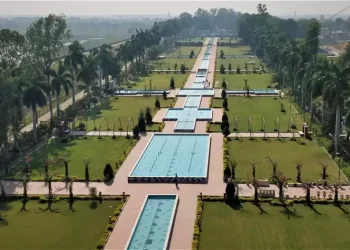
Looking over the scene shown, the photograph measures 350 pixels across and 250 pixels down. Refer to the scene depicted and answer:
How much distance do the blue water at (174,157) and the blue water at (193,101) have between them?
12.8 metres

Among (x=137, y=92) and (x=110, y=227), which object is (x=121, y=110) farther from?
(x=110, y=227)

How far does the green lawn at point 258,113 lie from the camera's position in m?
46.0

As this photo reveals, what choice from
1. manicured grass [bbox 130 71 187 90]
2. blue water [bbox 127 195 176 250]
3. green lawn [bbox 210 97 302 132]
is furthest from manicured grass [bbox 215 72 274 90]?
blue water [bbox 127 195 176 250]

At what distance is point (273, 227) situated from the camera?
1014 inches

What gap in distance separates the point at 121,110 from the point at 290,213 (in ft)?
101

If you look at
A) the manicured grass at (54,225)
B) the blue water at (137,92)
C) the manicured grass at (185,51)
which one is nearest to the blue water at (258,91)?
the blue water at (137,92)

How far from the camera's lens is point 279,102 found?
188 ft

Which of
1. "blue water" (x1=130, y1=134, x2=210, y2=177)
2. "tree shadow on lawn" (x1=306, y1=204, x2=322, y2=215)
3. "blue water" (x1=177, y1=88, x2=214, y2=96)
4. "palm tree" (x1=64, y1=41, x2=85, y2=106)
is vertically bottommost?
"tree shadow on lawn" (x1=306, y1=204, x2=322, y2=215)

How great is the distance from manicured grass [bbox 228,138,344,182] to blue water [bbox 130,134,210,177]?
8.28 feet

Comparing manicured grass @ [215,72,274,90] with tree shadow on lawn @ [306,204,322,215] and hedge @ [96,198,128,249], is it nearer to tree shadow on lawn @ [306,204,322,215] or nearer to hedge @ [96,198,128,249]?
tree shadow on lawn @ [306,204,322,215]

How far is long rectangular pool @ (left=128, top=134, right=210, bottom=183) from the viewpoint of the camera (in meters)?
32.5

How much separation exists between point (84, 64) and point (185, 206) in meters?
32.1

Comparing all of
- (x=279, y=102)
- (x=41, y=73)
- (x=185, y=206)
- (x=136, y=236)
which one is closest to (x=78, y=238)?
(x=136, y=236)

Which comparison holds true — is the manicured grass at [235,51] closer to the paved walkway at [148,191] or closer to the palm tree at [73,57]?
the palm tree at [73,57]
